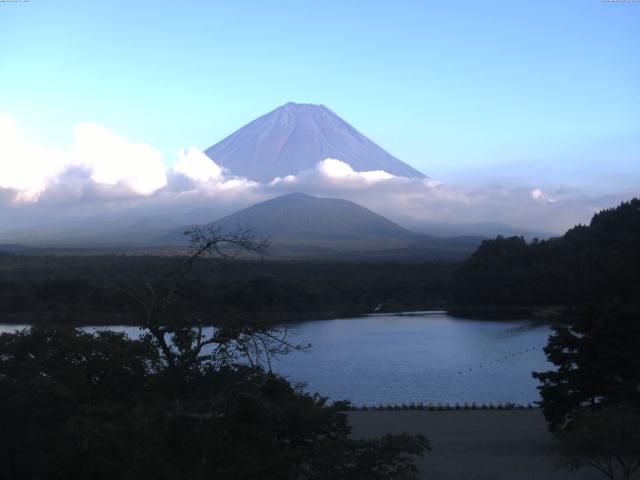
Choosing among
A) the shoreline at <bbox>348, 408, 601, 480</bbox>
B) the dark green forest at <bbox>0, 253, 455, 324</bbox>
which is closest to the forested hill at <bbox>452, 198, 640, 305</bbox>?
the dark green forest at <bbox>0, 253, 455, 324</bbox>

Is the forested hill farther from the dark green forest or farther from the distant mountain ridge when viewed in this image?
the distant mountain ridge

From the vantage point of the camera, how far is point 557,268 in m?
27.2

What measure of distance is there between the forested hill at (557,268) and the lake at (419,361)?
2898 mm

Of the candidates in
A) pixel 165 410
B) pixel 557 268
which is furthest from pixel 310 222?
pixel 165 410

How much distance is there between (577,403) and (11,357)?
523cm

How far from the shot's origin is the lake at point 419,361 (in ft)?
41.2

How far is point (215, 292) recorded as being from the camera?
72.5ft

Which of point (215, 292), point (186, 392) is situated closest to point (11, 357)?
point (186, 392)

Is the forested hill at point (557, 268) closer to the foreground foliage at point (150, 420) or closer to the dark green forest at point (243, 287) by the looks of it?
the dark green forest at point (243, 287)

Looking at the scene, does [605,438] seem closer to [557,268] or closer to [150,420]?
[150,420]

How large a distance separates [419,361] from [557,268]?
41.8 feet

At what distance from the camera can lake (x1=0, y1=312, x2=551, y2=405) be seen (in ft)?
41.2

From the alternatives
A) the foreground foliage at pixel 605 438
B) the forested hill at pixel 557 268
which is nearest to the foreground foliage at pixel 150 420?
the foreground foliage at pixel 605 438

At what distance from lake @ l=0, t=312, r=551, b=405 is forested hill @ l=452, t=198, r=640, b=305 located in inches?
114
